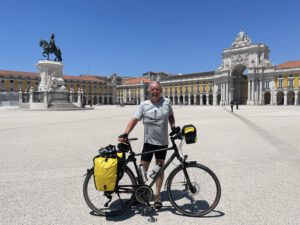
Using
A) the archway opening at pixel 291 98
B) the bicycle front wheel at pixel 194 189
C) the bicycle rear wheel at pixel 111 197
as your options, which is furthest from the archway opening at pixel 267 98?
the bicycle rear wheel at pixel 111 197

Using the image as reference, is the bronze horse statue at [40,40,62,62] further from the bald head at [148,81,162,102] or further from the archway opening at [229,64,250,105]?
the archway opening at [229,64,250,105]

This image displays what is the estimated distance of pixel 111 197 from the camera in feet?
11.3

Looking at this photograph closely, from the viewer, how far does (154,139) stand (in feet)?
11.4

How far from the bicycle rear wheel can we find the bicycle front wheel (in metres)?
0.57

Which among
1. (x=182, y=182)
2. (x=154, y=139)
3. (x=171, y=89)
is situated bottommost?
(x=182, y=182)

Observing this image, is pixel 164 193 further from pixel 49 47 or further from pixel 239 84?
pixel 239 84

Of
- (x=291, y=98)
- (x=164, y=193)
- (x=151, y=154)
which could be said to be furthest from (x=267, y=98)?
(x=151, y=154)

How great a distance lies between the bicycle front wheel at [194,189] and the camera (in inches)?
132

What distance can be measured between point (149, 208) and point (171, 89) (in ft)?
343

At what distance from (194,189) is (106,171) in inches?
53.4

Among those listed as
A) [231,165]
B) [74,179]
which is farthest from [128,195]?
[231,165]

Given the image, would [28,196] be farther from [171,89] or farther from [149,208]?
[171,89]

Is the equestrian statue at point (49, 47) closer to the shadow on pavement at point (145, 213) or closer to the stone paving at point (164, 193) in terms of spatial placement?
the stone paving at point (164, 193)

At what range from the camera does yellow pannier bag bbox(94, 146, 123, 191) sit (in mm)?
3066
